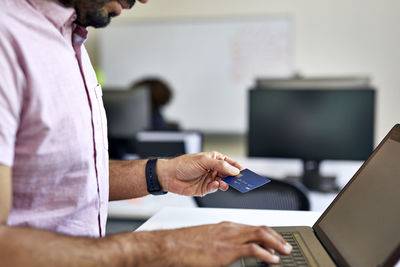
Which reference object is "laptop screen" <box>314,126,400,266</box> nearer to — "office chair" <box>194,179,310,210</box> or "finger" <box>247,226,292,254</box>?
"finger" <box>247,226,292,254</box>

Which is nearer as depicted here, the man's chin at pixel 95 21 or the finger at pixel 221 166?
the man's chin at pixel 95 21

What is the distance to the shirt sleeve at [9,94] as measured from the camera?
719 millimetres

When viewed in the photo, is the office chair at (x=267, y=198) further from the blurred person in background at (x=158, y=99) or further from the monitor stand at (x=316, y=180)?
the blurred person in background at (x=158, y=99)

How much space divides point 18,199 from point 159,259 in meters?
0.28

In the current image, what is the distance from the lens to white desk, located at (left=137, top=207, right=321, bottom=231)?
121cm

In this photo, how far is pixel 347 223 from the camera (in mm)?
922

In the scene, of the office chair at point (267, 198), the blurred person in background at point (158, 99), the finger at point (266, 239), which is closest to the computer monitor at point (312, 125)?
the office chair at point (267, 198)

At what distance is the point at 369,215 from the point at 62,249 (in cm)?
57

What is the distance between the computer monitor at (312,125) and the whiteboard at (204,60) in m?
2.00

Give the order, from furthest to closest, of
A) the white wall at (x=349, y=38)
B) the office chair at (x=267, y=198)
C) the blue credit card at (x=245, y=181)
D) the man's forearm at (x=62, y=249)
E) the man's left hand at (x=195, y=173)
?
the white wall at (x=349, y=38) → the office chair at (x=267, y=198) → the man's left hand at (x=195, y=173) → the blue credit card at (x=245, y=181) → the man's forearm at (x=62, y=249)

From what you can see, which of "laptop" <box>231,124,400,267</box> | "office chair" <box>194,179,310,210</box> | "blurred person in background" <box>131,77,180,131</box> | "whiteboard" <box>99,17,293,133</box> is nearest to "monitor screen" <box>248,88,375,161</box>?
"office chair" <box>194,179,310,210</box>

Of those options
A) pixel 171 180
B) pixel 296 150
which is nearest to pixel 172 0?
pixel 296 150

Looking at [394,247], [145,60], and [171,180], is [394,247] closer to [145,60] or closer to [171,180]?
[171,180]

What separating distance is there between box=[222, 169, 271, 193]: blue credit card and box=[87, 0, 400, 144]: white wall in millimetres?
3371
